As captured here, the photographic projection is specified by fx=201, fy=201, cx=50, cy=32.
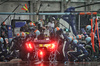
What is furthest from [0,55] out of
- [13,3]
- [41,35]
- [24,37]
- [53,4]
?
[53,4]

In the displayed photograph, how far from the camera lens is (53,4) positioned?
31.4 m

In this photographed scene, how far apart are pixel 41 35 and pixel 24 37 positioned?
3.05 ft

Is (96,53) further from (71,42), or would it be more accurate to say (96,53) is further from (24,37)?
(24,37)

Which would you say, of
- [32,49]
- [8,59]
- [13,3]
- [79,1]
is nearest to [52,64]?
[32,49]

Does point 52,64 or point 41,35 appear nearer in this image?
point 52,64

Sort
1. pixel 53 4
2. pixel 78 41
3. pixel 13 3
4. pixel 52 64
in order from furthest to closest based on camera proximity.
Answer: pixel 53 4 → pixel 13 3 → pixel 78 41 → pixel 52 64

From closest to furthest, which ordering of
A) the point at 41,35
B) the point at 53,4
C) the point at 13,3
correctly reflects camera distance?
the point at 41,35 → the point at 13,3 → the point at 53,4

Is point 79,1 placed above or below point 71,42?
above

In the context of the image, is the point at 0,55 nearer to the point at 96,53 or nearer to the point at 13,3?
the point at 96,53

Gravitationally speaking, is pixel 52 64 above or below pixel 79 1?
below

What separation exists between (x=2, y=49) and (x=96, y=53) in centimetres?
540

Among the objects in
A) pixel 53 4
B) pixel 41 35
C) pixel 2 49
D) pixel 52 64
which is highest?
pixel 53 4

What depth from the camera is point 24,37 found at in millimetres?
10945

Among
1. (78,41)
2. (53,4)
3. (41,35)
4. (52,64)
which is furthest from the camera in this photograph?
(53,4)
